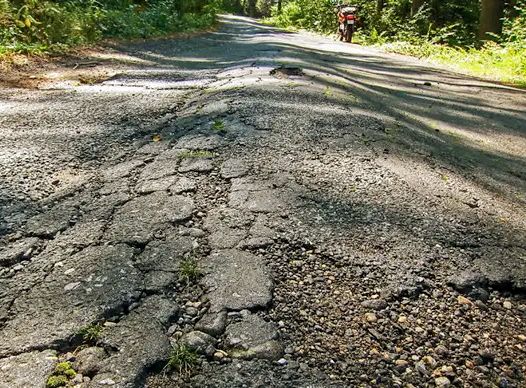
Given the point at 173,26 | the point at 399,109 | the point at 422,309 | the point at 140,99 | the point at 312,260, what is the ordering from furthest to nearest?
the point at 173,26
the point at 399,109
the point at 140,99
the point at 312,260
the point at 422,309

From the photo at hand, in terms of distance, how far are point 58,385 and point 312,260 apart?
1.03 metres

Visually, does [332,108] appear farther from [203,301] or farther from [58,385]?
[58,385]

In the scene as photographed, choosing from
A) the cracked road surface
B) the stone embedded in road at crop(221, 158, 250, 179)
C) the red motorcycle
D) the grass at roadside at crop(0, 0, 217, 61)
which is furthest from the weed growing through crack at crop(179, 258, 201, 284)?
the red motorcycle

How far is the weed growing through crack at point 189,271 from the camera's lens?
1.68 m

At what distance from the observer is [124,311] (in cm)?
150

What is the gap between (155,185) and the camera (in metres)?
2.44

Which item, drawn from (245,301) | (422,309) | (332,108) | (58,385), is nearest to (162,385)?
(58,385)

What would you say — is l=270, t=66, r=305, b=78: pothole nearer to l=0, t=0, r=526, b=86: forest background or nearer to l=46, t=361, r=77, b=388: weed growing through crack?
l=0, t=0, r=526, b=86: forest background

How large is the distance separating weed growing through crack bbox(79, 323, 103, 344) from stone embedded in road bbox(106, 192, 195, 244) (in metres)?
0.54

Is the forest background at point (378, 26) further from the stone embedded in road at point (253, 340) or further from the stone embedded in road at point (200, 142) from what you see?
the stone embedded in road at point (253, 340)

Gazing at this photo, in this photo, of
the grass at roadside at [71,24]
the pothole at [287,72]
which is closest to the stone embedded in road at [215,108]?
the pothole at [287,72]

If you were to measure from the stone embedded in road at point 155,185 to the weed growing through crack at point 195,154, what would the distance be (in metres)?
0.30

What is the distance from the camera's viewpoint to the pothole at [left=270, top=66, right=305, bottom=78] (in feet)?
17.4

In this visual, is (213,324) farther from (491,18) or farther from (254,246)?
(491,18)
